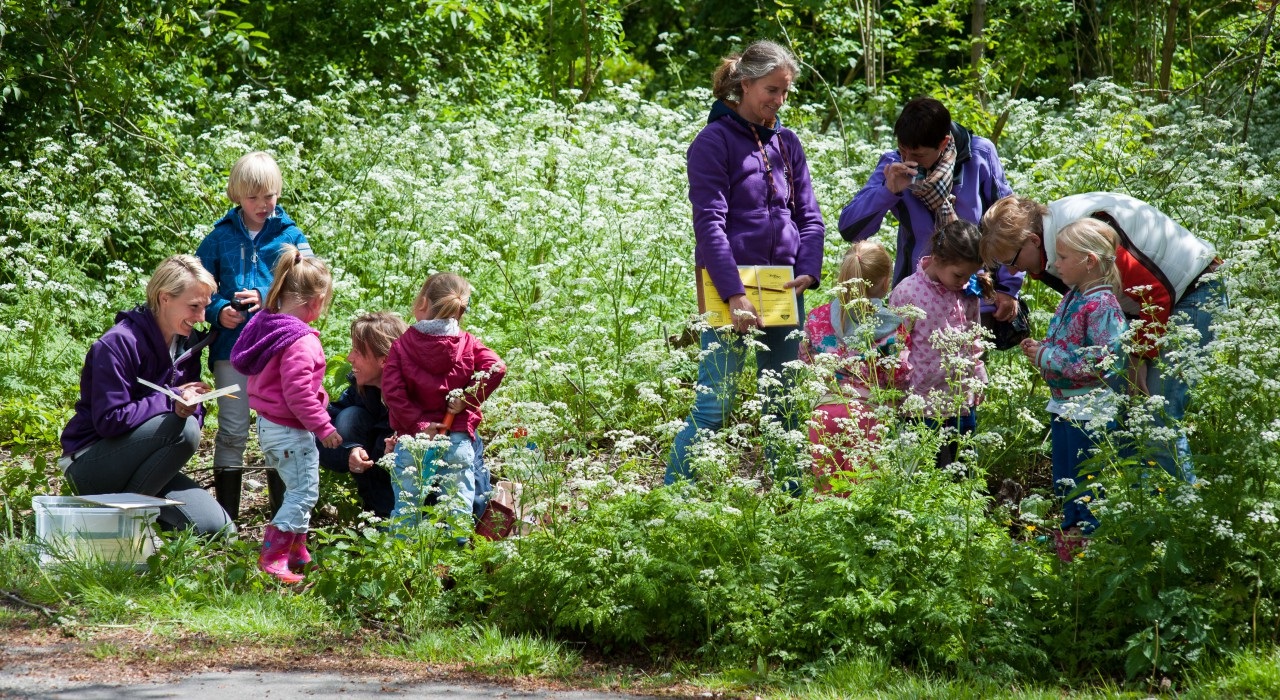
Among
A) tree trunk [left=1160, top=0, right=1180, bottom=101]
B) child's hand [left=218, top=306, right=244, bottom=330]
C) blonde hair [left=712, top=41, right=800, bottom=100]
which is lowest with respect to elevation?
child's hand [left=218, top=306, right=244, bottom=330]

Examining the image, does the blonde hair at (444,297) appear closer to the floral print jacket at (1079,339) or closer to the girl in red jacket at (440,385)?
the girl in red jacket at (440,385)

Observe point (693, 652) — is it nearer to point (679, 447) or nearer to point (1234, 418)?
point (679, 447)

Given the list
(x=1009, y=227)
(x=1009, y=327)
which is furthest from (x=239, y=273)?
(x=1009, y=327)

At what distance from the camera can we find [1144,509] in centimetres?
440

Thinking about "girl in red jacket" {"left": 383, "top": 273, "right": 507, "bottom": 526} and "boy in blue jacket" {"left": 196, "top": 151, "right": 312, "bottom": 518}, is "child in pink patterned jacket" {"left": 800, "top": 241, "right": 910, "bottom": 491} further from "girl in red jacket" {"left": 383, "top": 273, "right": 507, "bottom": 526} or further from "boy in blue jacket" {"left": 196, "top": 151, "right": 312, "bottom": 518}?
"boy in blue jacket" {"left": 196, "top": 151, "right": 312, "bottom": 518}

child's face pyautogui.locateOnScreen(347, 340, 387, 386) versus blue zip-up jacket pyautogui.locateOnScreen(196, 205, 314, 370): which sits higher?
blue zip-up jacket pyautogui.locateOnScreen(196, 205, 314, 370)

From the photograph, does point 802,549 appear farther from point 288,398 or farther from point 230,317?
point 230,317

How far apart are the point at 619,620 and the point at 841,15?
11.0 m

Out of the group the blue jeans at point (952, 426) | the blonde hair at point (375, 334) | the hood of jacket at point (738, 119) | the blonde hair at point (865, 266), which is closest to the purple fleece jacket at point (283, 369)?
the blonde hair at point (375, 334)

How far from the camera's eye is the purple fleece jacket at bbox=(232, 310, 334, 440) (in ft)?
18.7

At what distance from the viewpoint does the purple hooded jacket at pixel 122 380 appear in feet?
18.7

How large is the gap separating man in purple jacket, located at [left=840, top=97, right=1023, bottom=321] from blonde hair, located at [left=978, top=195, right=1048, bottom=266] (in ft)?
1.44

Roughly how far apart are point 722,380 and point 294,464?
2.08m

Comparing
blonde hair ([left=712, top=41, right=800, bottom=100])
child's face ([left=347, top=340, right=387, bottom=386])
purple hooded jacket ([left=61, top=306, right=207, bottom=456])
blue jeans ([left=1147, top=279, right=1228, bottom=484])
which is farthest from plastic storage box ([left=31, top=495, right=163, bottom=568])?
blue jeans ([left=1147, top=279, right=1228, bottom=484])
